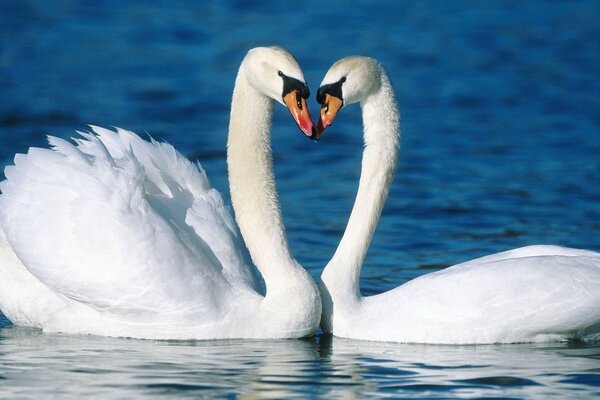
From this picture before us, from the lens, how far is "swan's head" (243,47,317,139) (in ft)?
30.8

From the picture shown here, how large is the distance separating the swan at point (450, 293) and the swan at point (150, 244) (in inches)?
10.2

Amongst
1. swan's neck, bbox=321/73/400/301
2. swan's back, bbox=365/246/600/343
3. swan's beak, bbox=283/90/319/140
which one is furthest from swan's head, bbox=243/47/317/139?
swan's back, bbox=365/246/600/343

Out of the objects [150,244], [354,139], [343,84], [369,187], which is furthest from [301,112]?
[354,139]

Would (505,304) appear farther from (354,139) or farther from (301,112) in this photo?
(354,139)

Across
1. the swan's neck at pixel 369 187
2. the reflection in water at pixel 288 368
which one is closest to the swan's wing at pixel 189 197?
the swan's neck at pixel 369 187

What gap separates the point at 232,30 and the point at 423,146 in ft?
22.3

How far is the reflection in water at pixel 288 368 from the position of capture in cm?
838

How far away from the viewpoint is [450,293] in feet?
30.9

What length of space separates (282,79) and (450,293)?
164 cm

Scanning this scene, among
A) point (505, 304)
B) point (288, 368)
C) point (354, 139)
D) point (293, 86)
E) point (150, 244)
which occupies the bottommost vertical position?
point (288, 368)

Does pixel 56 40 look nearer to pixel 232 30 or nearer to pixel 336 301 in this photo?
pixel 232 30

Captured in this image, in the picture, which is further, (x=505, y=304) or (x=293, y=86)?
(x=293, y=86)

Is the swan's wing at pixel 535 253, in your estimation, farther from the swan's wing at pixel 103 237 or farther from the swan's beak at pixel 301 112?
the swan's wing at pixel 103 237

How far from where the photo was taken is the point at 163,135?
18.4m
